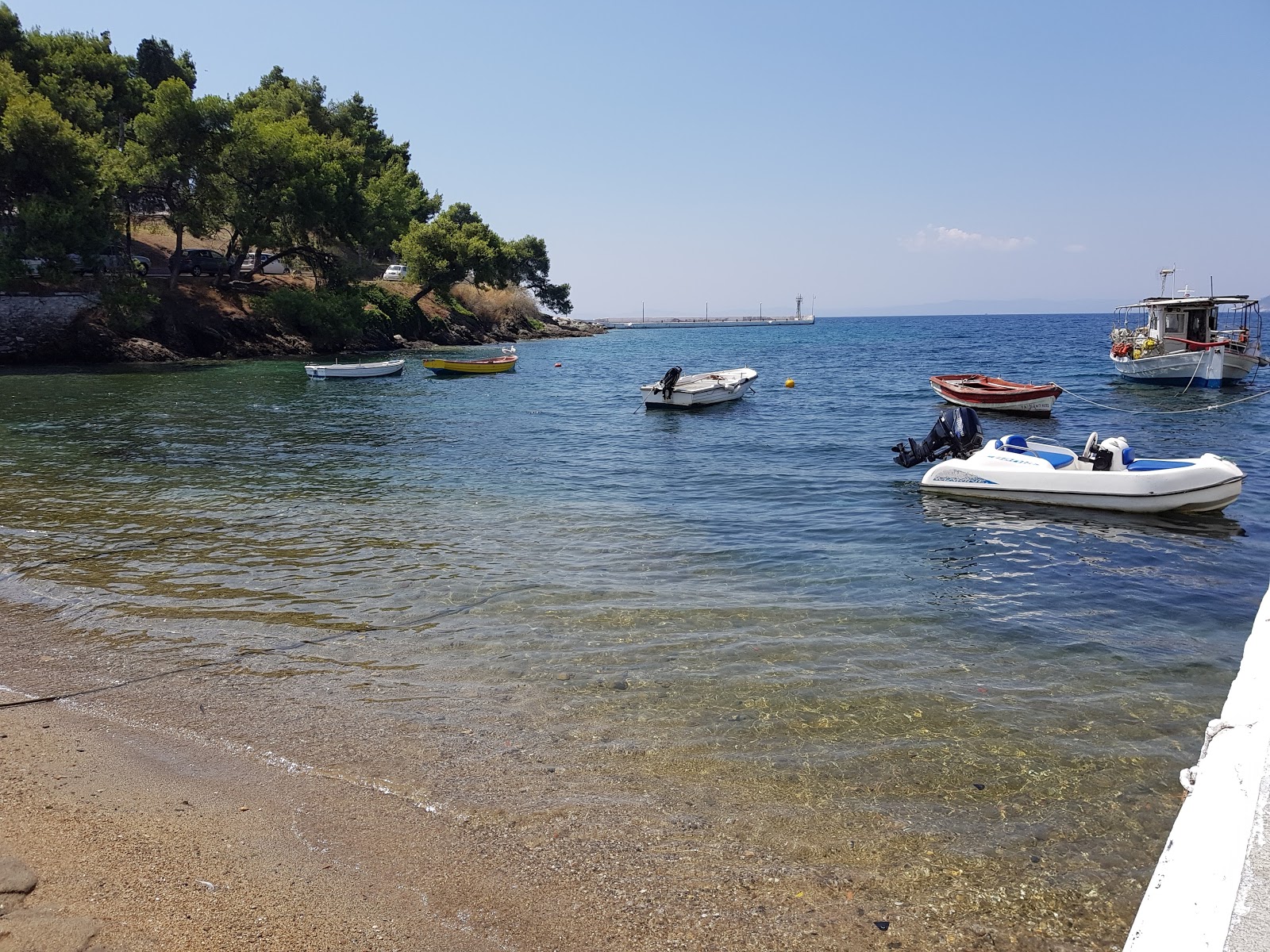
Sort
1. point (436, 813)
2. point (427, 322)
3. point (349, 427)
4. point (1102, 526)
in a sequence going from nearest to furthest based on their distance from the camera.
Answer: point (436, 813), point (1102, 526), point (349, 427), point (427, 322)

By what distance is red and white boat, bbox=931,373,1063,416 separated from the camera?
27.3m

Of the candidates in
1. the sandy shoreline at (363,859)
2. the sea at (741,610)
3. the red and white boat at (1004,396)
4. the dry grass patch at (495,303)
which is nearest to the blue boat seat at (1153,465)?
the sea at (741,610)

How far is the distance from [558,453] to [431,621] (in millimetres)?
13005

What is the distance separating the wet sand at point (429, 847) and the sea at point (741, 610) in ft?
0.56

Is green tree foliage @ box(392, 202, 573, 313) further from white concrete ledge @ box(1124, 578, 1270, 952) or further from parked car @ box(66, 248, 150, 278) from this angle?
white concrete ledge @ box(1124, 578, 1270, 952)

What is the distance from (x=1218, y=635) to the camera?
28.8 feet

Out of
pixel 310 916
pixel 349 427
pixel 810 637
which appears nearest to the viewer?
pixel 310 916

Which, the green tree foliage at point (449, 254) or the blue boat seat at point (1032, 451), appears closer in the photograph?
the blue boat seat at point (1032, 451)

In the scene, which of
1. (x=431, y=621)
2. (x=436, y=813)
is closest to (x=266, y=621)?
(x=431, y=621)

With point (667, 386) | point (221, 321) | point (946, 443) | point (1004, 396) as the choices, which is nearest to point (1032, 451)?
point (946, 443)

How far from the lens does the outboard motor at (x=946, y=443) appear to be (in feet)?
58.9

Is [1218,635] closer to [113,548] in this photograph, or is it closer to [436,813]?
[436,813]

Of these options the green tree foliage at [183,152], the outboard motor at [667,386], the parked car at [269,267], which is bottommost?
the outboard motor at [667,386]

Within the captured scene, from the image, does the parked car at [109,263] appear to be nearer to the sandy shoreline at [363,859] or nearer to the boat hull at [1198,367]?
the sandy shoreline at [363,859]
